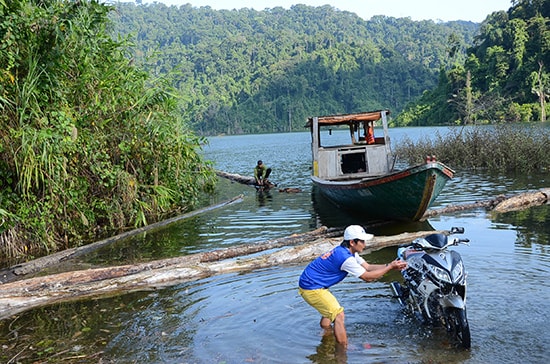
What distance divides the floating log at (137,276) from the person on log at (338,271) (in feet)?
10.5

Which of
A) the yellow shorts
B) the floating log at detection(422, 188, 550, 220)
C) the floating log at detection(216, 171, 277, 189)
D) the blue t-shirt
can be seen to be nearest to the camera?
the blue t-shirt

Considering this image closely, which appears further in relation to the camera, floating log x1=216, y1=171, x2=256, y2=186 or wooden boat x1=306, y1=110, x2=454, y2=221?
floating log x1=216, y1=171, x2=256, y2=186

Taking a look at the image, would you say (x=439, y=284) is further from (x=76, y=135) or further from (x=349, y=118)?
(x=349, y=118)

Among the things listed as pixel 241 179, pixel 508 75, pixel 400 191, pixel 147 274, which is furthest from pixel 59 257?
pixel 508 75

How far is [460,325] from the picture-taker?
538 centimetres

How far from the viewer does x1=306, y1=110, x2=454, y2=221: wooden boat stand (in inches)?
446

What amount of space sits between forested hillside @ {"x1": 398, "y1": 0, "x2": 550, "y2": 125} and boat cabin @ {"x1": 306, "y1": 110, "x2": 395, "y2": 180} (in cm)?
3708

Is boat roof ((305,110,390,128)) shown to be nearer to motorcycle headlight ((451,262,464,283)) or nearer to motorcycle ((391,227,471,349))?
motorcycle ((391,227,471,349))

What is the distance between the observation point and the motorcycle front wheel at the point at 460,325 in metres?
5.34

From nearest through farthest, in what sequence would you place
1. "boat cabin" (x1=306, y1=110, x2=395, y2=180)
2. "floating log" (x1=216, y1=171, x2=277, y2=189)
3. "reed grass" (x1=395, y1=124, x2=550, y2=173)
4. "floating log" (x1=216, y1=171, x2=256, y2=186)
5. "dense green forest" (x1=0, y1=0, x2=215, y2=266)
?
"dense green forest" (x1=0, y1=0, x2=215, y2=266)
"boat cabin" (x1=306, y1=110, x2=395, y2=180)
"reed grass" (x1=395, y1=124, x2=550, y2=173)
"floating log" (x1=216, y1=171, x2=277, y2=189)
"floating log" (x1=216, y1=171, x2=256, y2=186)

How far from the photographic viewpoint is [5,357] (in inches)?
230

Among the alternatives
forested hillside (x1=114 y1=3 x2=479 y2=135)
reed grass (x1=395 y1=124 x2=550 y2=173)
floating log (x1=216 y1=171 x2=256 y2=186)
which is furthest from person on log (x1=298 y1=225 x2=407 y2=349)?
forested hillside (x1=114 y1=3 x2=479 y2=135)

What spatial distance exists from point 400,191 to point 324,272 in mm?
6338

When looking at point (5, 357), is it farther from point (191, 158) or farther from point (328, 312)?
point (191, 158)
